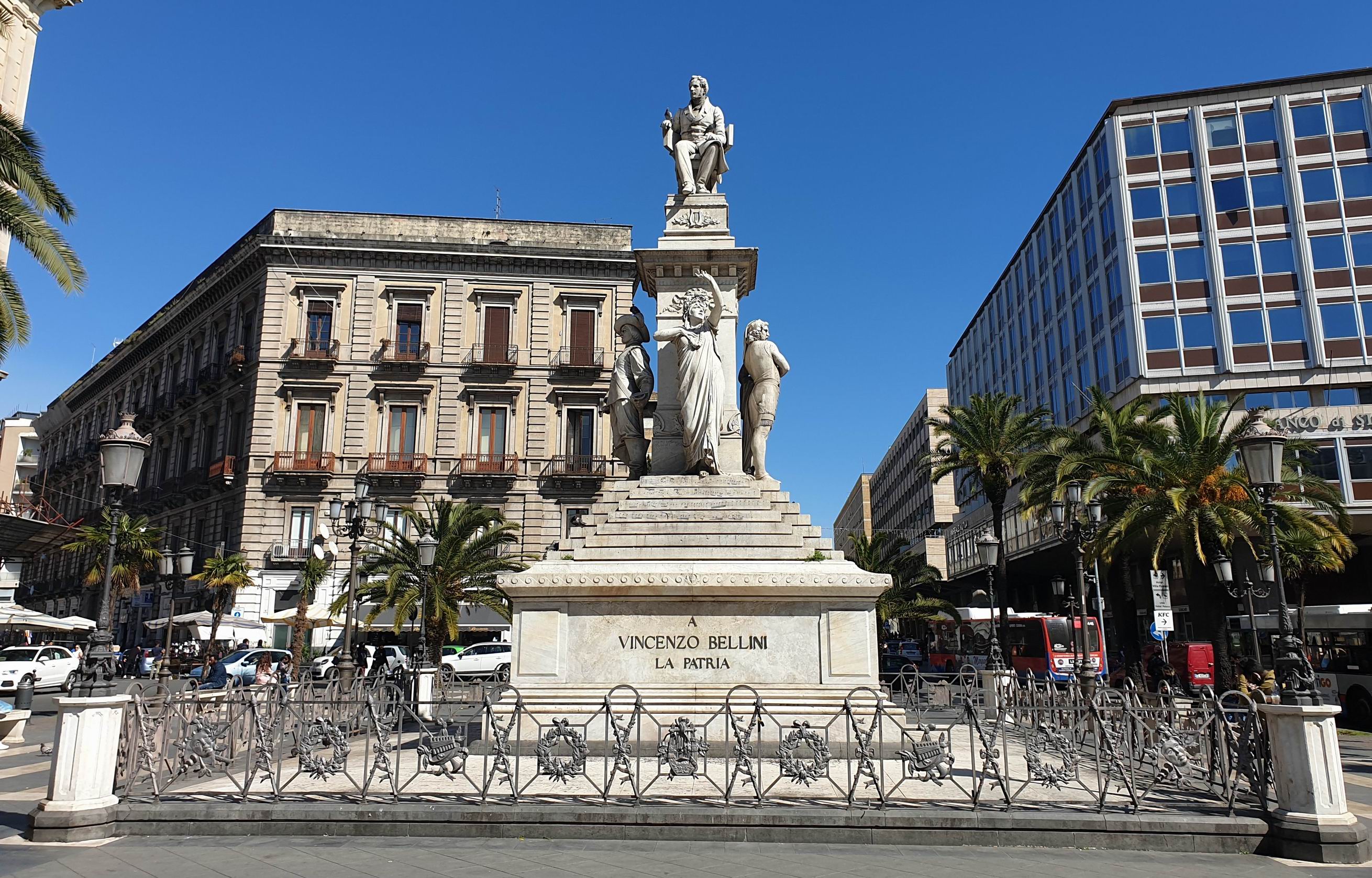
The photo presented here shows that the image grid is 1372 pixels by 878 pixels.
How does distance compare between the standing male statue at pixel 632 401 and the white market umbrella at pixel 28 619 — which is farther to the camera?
the white market umbrella at pixel 28 619

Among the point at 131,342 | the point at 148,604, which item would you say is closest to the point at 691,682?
the point at 148,604

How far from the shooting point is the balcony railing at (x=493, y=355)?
137 ft

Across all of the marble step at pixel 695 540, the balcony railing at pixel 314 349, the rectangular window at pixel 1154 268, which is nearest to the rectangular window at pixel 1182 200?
the rectangular window at pixel 1154 268

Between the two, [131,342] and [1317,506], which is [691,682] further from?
[131,342]

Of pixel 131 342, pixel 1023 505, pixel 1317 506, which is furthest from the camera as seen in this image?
pixel 131 342

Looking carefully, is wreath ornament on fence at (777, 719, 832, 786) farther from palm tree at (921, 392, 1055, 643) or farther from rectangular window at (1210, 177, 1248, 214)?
rectangular window at (1210, 177, 1248, 214)

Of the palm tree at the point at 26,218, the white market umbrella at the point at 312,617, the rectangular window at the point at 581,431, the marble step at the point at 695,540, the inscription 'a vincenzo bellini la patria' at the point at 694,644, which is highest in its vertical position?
the rectangular window at the point at 581,431

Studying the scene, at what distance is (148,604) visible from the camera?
4641cm

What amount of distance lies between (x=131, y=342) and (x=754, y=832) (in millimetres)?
59628

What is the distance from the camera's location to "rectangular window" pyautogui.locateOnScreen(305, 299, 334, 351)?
4159 cm

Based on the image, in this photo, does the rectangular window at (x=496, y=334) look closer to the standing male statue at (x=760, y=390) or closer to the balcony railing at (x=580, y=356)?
the balcony railing at (x=580, y=356)

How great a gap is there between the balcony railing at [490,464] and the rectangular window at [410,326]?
19.0 ft

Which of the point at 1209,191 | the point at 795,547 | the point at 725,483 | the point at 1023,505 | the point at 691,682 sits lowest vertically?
the point at 691,682

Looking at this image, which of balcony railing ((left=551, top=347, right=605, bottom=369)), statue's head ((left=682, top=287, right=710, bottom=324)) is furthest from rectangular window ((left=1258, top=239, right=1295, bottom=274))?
statue's head ((left=682, top=287, right=710, bottom=324))
